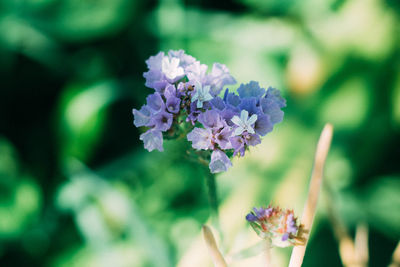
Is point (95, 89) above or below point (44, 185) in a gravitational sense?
above

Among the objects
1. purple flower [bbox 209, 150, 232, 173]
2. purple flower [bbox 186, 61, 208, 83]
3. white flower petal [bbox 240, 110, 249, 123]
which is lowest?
purple flower [bbox 209, 150, 232, 173]

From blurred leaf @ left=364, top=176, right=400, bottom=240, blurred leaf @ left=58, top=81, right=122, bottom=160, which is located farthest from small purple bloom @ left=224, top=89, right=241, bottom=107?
blurred leaf @ left=58, top=81, right=122, bottom=160

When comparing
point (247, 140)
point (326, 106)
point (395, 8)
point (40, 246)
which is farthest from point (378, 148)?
point (40, 246)

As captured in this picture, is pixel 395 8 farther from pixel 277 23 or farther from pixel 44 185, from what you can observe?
pixel 44 185

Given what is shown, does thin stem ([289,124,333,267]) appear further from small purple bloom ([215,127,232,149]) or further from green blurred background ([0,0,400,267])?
green blurred background ([0,0,400,267])

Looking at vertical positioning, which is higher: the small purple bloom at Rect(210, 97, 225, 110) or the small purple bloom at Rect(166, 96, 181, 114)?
the small purple bloom at Rect(166, 96, 181, 114)

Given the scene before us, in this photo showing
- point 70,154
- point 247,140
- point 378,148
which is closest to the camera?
point 247,140

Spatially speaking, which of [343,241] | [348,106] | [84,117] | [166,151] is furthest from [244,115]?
[84,117]
